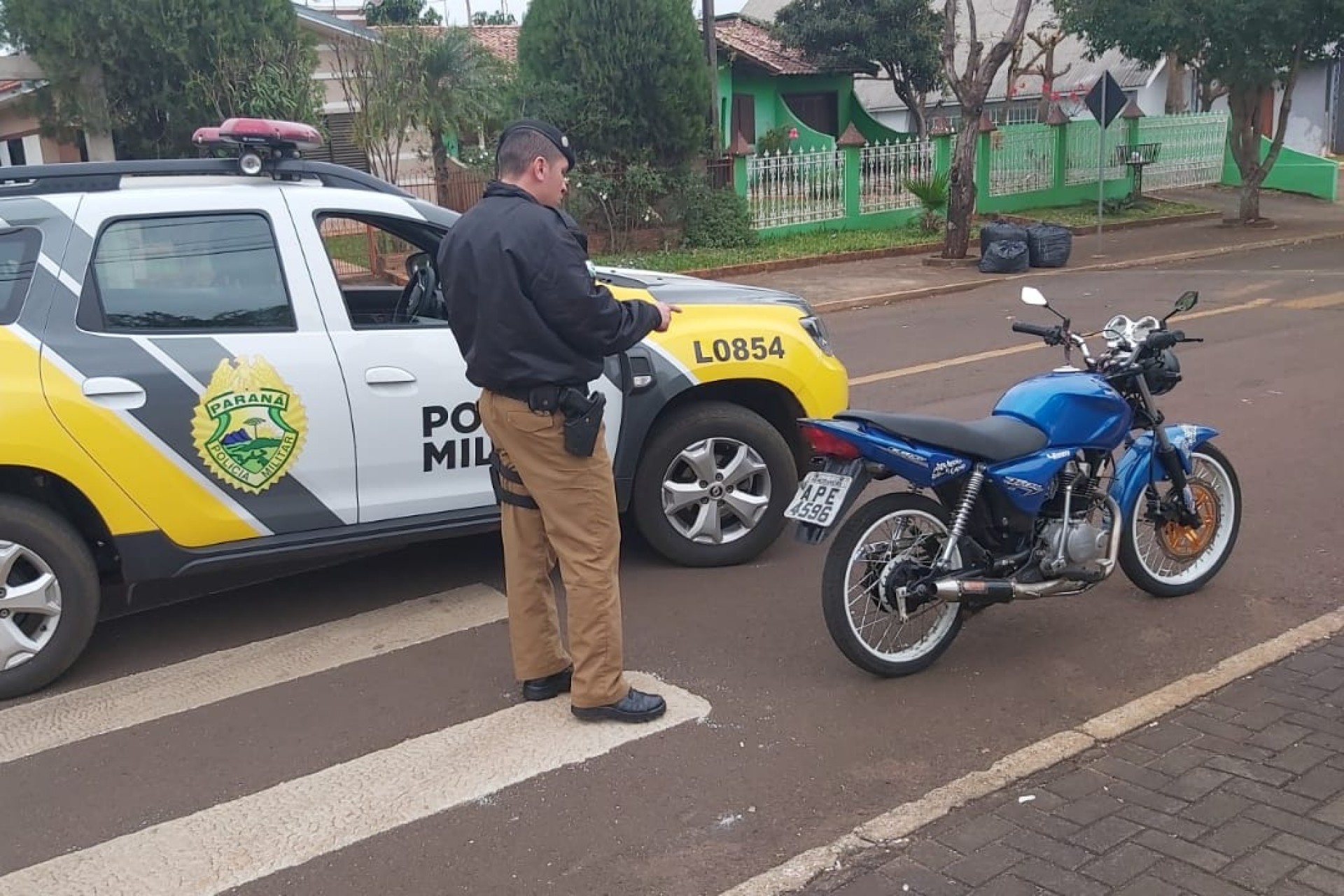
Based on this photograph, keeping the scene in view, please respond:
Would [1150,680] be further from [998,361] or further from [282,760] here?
[998,361]

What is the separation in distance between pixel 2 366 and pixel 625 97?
50.7 ft

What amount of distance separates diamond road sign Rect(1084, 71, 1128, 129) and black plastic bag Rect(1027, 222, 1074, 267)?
101 inches

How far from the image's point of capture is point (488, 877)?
3.35m

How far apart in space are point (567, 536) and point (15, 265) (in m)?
2.28

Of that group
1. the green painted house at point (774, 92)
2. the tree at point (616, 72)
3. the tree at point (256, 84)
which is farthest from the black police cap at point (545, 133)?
the green painted house at point (774, 92)

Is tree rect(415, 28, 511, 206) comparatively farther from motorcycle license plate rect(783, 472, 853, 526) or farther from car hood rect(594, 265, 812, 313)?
motorcycle license plate rect(783, 472, 853, 526)

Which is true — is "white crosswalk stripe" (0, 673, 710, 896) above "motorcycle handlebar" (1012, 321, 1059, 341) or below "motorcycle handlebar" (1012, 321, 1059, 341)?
below

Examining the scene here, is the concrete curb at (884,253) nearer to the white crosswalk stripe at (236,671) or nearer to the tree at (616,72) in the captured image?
the tree at (616,72)

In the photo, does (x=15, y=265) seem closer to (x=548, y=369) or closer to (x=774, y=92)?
(x=548, y=369)

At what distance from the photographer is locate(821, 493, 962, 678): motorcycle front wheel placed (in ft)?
14.2

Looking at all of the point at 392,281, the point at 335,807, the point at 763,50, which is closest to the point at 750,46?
the point at 763,50

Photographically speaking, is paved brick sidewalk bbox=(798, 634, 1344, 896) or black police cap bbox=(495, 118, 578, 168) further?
black police cap bbox=(495, 118, 578, 168)

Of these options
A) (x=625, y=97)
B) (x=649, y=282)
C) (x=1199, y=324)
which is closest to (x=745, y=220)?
(x=625, y=97)

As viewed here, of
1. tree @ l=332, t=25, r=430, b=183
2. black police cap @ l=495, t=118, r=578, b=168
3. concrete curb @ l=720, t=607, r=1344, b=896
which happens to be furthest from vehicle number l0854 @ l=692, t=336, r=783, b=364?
tree @ l=332, t=25, r=430, b=183
